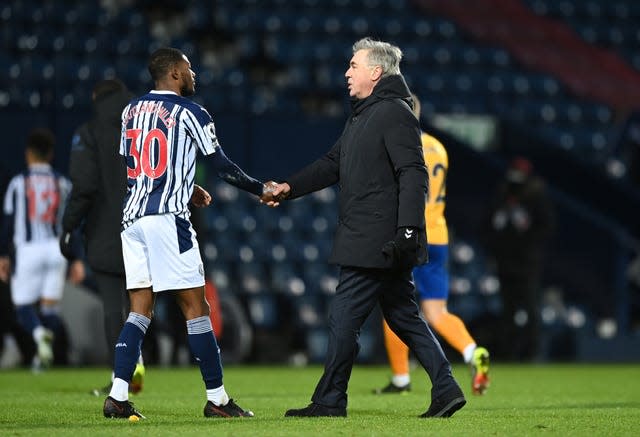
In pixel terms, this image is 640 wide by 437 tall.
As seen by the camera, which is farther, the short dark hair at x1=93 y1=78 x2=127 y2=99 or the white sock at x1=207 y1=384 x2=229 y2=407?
the short dark hair at x1=93 y1=78 x2=127 y2=99

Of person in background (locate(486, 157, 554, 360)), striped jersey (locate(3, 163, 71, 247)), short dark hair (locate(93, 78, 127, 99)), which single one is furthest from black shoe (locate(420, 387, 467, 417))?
person in background (locate(486, 157, 554, 360))

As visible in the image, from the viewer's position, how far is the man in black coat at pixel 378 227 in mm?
6609

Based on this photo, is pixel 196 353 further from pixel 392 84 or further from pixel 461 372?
pixel 461 372

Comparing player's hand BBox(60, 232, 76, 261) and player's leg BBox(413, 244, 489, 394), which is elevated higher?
player's hand BBox(60, 232, 76, 261)

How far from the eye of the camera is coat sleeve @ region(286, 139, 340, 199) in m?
7.08

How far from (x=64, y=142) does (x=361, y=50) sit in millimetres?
7821

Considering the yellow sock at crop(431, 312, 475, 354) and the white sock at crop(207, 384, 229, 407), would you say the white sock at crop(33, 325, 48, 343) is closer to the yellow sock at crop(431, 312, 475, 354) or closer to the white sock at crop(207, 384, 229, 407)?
the yellow sock at crop(431, 312, 475, 354)

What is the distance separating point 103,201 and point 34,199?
111 inches

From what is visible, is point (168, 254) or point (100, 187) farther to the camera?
point (100, 187)

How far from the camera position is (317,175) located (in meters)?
7.08

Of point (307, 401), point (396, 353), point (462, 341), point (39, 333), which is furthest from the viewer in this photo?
point (39, 333)

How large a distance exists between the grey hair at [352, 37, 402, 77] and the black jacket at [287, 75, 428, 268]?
2.1 inches

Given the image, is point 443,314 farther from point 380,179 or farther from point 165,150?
point 165,150

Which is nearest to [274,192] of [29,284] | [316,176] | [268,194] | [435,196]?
[268,194]
